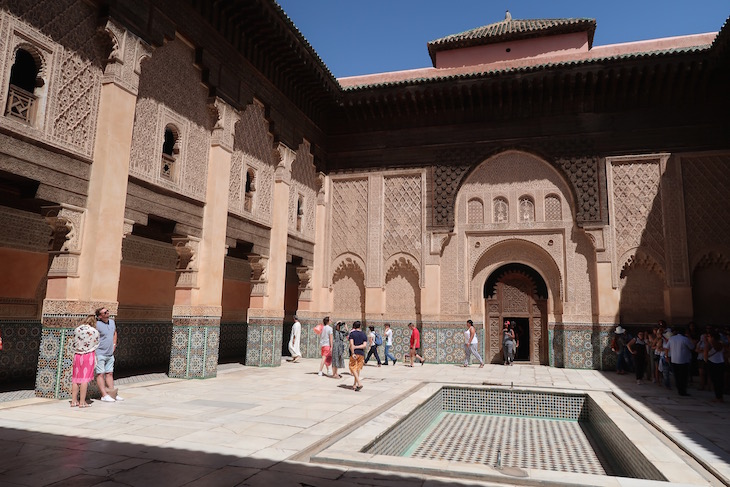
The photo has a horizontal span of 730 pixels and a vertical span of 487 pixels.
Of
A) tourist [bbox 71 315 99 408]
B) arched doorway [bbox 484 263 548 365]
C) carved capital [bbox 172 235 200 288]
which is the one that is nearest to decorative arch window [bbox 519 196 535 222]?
arched doorway [bbox 484 263 548 365]

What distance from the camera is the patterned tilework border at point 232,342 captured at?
12.1 metres

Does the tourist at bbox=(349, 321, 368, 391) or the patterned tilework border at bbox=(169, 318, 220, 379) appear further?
the patterned tilework border at bbox=(169, 318, 220, 379)

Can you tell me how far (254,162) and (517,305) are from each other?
267 inches

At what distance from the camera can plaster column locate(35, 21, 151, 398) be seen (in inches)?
230

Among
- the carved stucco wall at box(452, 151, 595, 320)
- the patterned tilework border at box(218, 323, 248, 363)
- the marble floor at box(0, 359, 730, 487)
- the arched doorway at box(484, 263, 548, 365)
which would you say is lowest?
the marble floor at box(0, 359, 730, 487)

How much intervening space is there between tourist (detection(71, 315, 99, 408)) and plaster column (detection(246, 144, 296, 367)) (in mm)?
4722

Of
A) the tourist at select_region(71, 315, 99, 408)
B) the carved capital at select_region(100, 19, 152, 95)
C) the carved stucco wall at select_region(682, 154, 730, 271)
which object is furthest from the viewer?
the carved stucco wall at select_region(682, 154, 730, 271)

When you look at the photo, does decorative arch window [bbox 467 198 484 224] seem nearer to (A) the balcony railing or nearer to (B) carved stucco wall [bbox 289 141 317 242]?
(B) carved stucco wall [bbox 289 141 317 242]

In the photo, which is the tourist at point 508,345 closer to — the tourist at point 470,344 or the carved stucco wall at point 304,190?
the tourist at point 470,344

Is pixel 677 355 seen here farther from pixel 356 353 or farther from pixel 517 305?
pixel 517 305

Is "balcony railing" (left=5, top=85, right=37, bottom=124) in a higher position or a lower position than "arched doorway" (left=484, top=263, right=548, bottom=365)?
higher

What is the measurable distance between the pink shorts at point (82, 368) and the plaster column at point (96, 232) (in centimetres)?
54

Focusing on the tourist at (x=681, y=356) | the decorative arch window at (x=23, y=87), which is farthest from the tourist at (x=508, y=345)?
the decorative arch window at (x=23, y=87)

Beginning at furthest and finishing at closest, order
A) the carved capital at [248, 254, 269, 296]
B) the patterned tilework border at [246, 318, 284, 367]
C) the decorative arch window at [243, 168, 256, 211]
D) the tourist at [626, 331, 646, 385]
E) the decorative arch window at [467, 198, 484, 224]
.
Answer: the decorative arch window at [467, 198, 484, 224], the carved capital at [248, 254, 269, 296], the patterned tilework border at [246, 318, 284, 367], the decorative arch window at [243, 168, 256, 211], the tourist at [626, 331, 646, 385]
